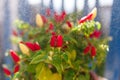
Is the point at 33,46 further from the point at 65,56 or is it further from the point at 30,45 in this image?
the point at 65,56

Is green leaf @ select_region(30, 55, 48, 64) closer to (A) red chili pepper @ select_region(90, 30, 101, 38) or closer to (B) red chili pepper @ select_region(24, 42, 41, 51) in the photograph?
(B) red chili pepper @ select_region(24, 42, 41, 51)

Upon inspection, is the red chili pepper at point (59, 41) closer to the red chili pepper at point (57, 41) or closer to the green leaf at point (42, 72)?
the red chili pepper at point (57, 41)

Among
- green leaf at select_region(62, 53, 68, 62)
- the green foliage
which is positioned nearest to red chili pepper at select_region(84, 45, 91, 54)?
the green foliage

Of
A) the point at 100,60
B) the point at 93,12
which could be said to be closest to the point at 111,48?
the point at 100,60

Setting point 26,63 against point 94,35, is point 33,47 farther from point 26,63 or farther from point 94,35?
point 94,35

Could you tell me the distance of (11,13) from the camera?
1114mm

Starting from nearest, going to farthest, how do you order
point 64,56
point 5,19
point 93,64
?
1. point 64,56
2. point 93,64
3. point 5,19

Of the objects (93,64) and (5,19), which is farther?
(5,19)

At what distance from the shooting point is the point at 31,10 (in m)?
1.08

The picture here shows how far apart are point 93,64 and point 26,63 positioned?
28cm

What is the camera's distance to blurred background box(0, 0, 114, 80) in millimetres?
1042

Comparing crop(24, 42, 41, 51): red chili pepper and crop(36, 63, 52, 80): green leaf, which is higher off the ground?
crop(24, 42, 41, 51): red chili pepper

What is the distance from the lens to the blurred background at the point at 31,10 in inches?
41.0

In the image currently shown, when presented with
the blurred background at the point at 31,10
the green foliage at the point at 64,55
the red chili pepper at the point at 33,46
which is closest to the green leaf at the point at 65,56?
the green foliage at the point at 64,55
